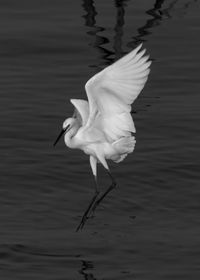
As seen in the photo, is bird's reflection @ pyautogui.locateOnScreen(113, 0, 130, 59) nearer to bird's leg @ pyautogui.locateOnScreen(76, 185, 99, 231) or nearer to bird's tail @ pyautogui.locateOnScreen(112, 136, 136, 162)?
bird's leg @ pyautogui.locateOnScreen(76, 185, 99, 231)

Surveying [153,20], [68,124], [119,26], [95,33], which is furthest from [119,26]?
[68,124]

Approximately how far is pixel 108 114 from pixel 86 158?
2520 millimetres

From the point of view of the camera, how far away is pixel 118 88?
1224 cm

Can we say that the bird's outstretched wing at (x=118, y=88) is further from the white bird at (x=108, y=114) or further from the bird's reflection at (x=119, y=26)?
the bird's reflection at (x=119, y=26)

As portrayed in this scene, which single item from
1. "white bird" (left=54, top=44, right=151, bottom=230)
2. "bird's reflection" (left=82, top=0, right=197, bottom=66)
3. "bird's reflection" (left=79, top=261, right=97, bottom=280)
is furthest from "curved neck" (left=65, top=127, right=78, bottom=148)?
"bird's reflection" (left=82, top=0, right=197, bottom=66)

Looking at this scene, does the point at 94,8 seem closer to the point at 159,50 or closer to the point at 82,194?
the point at 159,50

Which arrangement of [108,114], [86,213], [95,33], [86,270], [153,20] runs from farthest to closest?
[153,20] → [95,33] → [86,213] → [108,114] → [86,270]

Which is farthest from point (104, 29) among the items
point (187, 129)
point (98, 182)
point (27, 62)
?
point (98, 182)

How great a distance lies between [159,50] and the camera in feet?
62.0

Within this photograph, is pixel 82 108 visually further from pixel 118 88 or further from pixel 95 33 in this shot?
pixel 95 33

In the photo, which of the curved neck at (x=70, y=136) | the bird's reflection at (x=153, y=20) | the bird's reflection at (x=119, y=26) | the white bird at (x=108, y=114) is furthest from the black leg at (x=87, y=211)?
the bird's reflection at (x=153, y=20)

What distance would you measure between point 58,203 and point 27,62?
208 inches

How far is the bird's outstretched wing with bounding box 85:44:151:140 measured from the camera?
39.4ft

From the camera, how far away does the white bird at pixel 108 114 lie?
12094 mm
